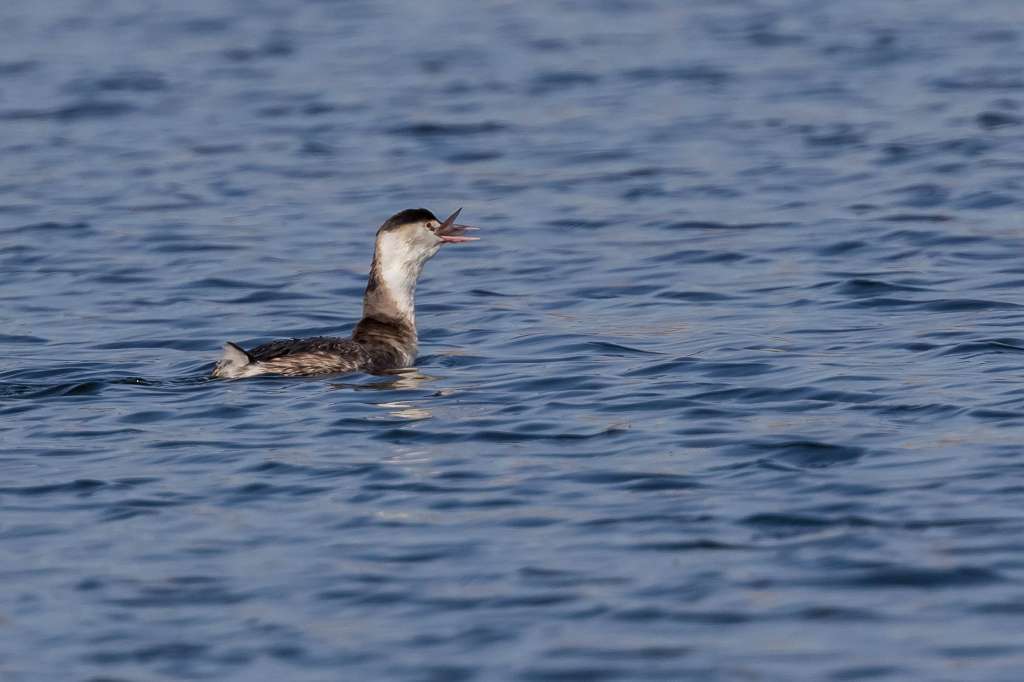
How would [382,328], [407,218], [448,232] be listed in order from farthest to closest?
1. [448,232]
2. [407,218]
3. [382,328]

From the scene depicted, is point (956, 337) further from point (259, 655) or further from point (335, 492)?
point (259, 655)

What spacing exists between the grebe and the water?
0.19 m

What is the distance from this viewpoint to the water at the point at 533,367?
866cm

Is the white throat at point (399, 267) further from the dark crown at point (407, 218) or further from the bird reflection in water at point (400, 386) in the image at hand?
the bird reflection in water at point (400, 386)

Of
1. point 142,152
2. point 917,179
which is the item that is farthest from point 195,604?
point 142,152

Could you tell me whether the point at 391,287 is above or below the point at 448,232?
below

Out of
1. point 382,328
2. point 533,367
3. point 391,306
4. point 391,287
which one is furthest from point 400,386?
point 391,287

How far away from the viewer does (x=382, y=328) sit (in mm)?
14844

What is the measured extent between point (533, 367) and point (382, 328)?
1.40m

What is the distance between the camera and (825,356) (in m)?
14.0

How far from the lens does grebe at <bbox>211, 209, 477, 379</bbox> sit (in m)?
13.5

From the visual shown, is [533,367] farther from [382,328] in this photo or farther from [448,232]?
[448,232]

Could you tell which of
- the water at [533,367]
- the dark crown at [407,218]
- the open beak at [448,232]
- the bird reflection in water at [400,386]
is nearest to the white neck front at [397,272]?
the dark crown at [407,218]

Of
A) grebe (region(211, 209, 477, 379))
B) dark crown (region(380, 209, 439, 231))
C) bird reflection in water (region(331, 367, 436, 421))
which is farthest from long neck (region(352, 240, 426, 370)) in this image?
bird reflection in water (region(331, 367, 436, 421))
